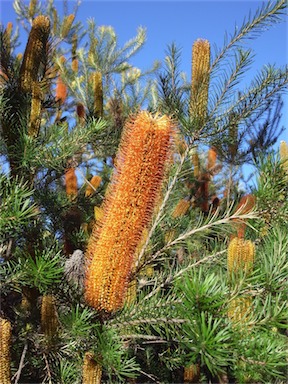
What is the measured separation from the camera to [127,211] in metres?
0.85

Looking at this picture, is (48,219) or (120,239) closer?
(120,239)

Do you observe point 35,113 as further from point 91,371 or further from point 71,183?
point 91,371

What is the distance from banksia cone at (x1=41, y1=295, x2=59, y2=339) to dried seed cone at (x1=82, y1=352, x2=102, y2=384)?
0.28 meters

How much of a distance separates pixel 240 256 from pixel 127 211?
0.93ft

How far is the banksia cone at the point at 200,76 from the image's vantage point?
1405 millimetres

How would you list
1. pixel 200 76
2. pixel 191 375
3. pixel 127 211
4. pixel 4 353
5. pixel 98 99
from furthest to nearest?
pixel 98 99 → pixel 191 375 → pixel 200 76 → pixel 4 353 → pixel 127 211

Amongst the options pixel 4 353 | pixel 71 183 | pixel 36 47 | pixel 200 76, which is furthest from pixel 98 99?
pixel 4 353

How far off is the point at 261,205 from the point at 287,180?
0.09 metres

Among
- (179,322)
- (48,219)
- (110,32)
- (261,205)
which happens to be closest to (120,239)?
(179,322)

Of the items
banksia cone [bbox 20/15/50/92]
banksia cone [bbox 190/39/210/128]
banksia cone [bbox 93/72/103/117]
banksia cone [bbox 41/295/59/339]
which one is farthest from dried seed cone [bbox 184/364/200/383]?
banksia cone [bbox 20/15/50/92]

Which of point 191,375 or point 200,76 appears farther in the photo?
point 191,375

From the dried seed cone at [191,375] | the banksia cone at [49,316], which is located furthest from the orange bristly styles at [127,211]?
the dried seed cone at [191,375]

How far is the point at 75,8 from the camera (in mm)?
4723

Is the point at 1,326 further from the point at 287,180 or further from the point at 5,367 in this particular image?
the point at 287,180
